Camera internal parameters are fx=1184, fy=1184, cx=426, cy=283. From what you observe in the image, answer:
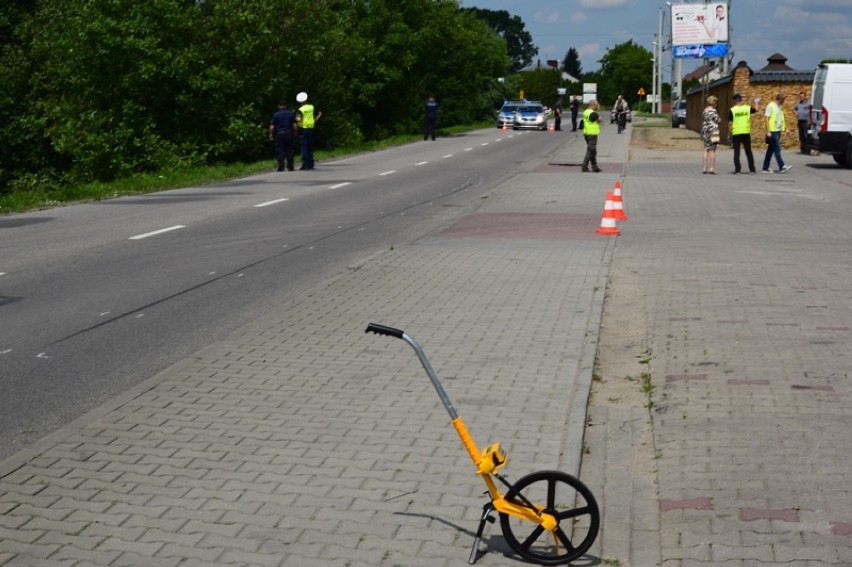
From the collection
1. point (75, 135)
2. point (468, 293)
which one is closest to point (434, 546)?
point (468, 293)

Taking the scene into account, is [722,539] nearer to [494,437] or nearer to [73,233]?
[494,437]

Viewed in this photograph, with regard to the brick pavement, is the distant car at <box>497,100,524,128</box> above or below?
below

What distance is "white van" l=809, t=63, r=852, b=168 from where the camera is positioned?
1185 inches

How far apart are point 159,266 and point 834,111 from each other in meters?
22.2

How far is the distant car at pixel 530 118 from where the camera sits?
7131 centimetres

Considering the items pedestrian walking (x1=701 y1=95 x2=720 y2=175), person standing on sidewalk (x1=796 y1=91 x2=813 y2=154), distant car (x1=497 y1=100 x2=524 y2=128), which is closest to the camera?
pedestrian walking (x1=701 y1=95 x2=720 y2=175)

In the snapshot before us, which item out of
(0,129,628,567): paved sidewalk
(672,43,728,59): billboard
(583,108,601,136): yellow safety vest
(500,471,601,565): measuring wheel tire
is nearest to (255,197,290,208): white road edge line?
(583,108,601,136): yellow safety vest

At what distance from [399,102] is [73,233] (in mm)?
47714

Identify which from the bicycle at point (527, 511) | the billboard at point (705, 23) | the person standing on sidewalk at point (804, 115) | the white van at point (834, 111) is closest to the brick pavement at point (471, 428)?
the bicycle at point (527, 511)

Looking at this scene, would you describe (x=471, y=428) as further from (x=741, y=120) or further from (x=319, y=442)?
(x=741, y=120)

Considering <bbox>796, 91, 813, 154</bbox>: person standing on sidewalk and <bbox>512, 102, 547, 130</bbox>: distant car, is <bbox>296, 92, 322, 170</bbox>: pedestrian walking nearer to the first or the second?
<bbox>796, 91, 813, 154</bbox>: person standing on sidewalk

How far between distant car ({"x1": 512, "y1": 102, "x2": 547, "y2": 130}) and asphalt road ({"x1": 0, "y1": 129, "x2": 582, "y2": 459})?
44.8 m

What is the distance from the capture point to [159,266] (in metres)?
13.3

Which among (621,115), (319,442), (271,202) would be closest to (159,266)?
(319,442)
